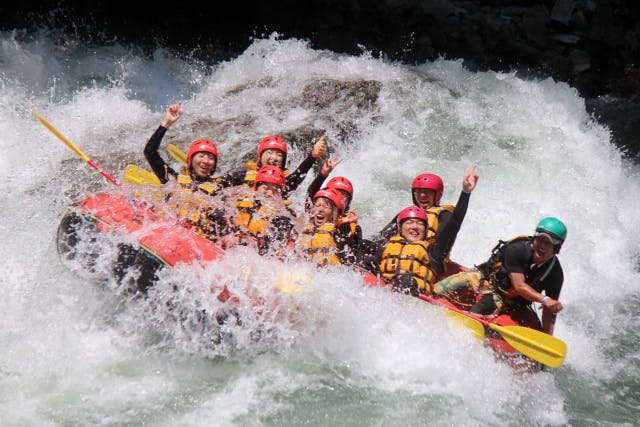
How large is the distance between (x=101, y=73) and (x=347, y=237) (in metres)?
5.62

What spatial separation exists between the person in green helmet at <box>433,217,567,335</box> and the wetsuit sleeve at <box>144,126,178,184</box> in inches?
86.6

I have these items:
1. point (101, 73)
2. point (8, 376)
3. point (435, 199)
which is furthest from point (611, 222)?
point (101, 73)

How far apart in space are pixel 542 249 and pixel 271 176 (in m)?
1.83

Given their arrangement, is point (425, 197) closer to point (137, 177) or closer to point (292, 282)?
point (292, 282)

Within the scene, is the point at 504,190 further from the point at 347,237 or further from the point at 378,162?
the point at 347,237

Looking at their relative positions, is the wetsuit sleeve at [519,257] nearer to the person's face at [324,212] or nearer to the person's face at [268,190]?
the person's face at [324,212]

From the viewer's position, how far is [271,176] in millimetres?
4203

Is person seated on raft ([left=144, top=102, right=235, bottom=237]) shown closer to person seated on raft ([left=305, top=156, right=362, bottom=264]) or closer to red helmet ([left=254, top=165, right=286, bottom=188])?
red helmet ([left=254, top=165, right=286, bottom=188])

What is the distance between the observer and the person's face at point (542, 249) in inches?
147

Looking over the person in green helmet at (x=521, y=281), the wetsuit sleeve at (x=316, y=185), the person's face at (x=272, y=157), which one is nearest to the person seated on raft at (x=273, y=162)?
the person's face at (x=272, y=157)

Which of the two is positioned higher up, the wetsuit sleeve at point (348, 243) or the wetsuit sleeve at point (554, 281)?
the wetsuit sleeve at point (554, 281)

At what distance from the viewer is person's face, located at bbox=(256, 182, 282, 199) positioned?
4.20 meters

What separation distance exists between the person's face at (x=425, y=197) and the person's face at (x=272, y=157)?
107cm

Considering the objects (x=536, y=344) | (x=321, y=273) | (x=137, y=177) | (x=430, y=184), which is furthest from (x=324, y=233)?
(x=137, y=177)
